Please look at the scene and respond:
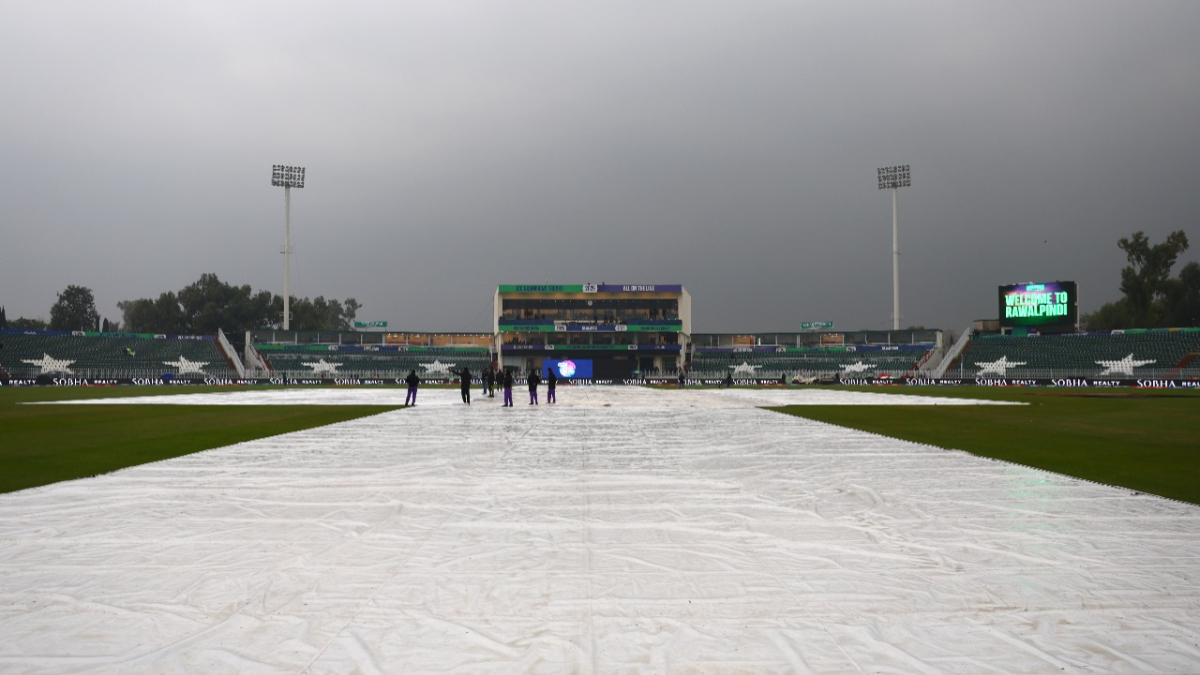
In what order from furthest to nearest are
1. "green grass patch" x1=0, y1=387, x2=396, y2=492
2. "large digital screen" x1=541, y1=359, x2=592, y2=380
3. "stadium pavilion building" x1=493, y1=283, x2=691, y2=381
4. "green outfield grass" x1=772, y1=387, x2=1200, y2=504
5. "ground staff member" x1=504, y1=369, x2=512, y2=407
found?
1. "stadium pavilion building" x1=493, y1=283, x2=691, y2=381
2. "large digital screen" x1=541, y1=359, x2=592, y2=380
3. "ground staff member" x1=504, y1=369, x2=512, y2=407
4. "green grass patch" x1=0, y1=387, x2=396, y2=492
5. "green outfield grass" x1=772, y1=387, x2=1200, y2=504

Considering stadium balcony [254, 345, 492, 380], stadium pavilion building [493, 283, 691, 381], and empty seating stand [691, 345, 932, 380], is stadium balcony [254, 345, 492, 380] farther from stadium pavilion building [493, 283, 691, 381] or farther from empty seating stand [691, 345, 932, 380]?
empty seating stand [691, 345, 932, 380]

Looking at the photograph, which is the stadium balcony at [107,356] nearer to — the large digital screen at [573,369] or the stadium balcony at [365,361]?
the stadium balcony at [365,361]

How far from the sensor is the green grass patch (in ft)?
41.5

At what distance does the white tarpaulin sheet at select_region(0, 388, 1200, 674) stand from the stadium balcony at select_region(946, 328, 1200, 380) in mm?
68415

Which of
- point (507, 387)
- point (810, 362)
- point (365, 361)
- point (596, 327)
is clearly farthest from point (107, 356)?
point (810, 362)

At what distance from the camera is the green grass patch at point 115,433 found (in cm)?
1266

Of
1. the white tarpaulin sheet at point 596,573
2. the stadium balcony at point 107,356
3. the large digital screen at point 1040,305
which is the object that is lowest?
the white tarpaulin sheet at point 596,573

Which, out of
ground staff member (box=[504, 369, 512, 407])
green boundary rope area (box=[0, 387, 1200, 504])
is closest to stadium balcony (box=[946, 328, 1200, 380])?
green boundary rope area (box=[0, 387, 1200, 504])

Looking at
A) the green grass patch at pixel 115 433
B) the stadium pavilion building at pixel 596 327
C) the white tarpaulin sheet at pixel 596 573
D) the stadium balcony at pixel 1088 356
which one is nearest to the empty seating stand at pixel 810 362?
the stadium pavilion building at pixel 596 327

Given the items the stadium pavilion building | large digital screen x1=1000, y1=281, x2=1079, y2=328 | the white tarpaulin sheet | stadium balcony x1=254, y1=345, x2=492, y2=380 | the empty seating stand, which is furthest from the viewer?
the stadium pavilion building

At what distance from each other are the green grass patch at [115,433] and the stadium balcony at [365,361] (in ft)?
181

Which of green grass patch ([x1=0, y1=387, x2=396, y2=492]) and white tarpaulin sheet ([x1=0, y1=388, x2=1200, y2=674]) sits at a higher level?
white tarpaulin sheet ([x1=0, y1=388, x2=1200, y2=674])

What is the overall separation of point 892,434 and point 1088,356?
218 feet

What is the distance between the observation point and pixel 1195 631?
473 cm
